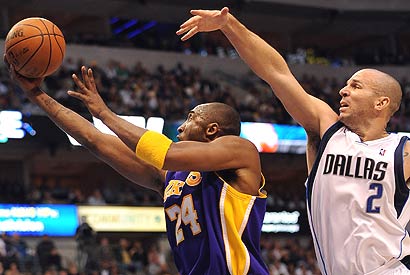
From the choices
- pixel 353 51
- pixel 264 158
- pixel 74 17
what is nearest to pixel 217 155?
pixel 264 158

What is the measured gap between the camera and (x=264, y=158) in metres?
25.8

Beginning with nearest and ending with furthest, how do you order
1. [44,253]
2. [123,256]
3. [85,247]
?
[44,253] < [85,247] < [123,256]

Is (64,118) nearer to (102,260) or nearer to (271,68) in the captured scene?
(271,68)

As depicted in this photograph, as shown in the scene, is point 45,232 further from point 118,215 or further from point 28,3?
point 28,3

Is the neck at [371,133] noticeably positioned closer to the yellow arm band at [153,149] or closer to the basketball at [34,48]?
the yellow arm band at [153,149]

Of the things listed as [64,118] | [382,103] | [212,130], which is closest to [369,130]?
[382,103]

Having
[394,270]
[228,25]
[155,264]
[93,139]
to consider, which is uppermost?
[228,25]

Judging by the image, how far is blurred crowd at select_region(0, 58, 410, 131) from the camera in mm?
21219

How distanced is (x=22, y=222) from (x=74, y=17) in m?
12.9

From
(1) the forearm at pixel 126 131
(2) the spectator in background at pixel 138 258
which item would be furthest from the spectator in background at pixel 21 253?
(1) the forearm at pixel 126 131

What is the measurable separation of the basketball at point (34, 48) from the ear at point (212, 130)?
103cm

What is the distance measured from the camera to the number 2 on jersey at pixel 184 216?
15.1 ft

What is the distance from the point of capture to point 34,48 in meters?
4.84

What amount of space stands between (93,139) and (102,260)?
40.7 ft
